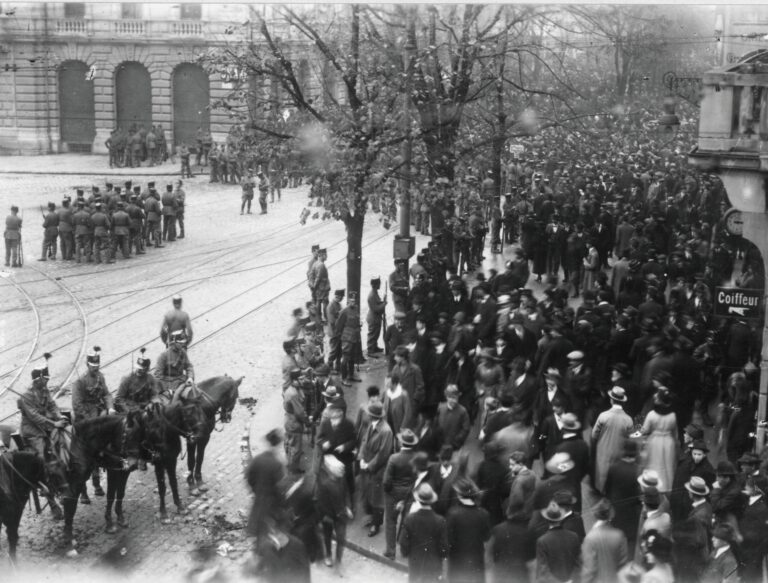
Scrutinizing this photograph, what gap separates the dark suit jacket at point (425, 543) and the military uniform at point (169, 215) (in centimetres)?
1865

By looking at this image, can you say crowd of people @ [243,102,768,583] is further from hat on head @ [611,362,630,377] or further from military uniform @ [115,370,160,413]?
military uniform @ [115,370,160,413]

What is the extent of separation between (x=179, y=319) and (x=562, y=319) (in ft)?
21.7

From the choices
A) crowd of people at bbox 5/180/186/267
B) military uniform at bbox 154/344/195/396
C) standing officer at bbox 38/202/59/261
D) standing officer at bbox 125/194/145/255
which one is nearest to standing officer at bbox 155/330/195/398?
military uniform at bbox 154/344/195/396

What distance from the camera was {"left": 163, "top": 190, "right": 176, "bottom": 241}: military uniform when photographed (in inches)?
1095

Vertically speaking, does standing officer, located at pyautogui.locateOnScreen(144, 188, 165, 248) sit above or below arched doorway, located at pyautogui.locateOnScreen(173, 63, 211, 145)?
below

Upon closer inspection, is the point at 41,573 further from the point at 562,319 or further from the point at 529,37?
the point at 529,37

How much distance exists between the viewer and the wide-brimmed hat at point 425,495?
33.8 feet

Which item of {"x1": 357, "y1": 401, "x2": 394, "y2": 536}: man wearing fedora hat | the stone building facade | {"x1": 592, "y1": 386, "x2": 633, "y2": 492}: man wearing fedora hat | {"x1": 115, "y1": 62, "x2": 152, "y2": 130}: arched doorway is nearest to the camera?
{"x1": 592, "y1": 386, "x2": 633, "y2": 492}: man wearing fedora hat

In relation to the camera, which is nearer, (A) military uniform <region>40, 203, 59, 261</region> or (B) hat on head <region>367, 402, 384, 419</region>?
(B) hat on head <region>367, 402, 384, 419</region>

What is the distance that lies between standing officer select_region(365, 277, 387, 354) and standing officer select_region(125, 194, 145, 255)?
953 centimetres

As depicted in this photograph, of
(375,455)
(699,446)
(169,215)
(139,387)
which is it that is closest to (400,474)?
(375,455)

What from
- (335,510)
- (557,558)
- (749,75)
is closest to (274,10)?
(749,75)

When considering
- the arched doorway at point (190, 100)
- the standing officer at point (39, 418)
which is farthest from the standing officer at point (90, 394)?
the arched doorway at point (190, 100)

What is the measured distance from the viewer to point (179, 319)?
18500 mm
